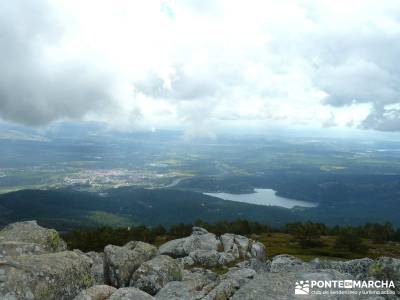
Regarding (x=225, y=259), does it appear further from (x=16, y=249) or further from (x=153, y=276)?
(x=16, y=249)

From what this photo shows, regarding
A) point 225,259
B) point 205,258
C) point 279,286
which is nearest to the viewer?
point 279,286

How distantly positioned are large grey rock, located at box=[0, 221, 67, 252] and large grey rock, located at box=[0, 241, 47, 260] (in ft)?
7.70

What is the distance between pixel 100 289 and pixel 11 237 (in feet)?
53.8

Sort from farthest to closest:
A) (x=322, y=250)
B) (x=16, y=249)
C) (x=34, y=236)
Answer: (x=322, y=250) → (x=34, y=236) → (x=16, y=249)

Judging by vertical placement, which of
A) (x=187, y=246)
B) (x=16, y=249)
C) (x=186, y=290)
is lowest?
(x=187, y=246)

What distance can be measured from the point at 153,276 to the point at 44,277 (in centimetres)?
1256

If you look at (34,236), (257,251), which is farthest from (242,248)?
(34,236)

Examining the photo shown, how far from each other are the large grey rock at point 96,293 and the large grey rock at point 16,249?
861cm

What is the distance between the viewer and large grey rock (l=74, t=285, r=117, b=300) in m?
27.7

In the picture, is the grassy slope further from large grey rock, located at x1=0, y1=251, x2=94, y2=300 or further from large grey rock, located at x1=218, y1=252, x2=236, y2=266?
large grey rock, located at x1=0, y1=251, x2=94, y2=300

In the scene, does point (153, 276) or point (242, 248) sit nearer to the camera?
point (153, 276)

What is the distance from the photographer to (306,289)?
24.5m

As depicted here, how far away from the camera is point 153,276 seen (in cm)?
3738

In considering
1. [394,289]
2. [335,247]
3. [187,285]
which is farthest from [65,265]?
[335,247]
